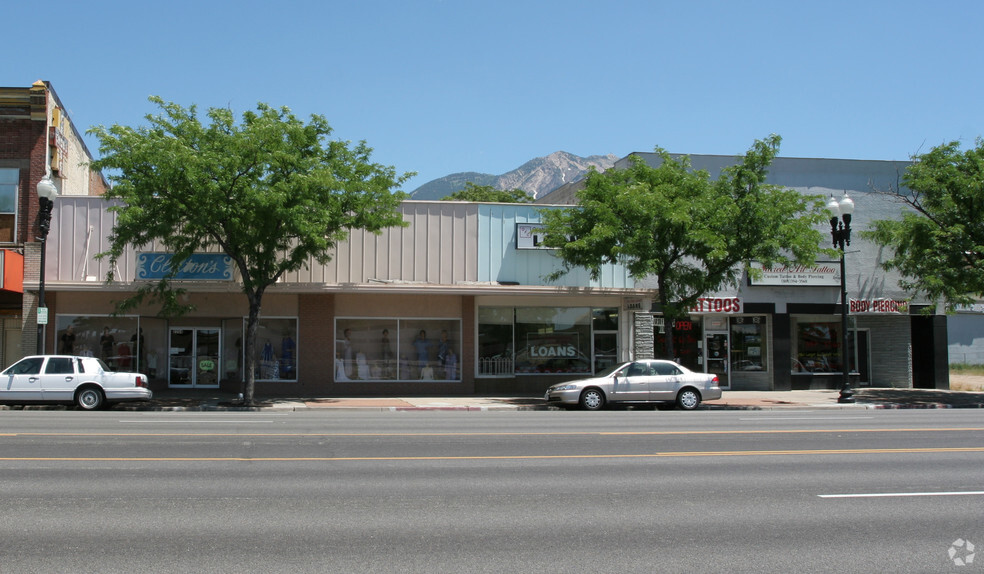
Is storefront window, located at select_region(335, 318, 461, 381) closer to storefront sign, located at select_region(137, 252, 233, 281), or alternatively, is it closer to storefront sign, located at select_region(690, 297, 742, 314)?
storefront sign, located at select_region(137, 252, 233, 281)

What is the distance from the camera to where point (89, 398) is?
733 inches

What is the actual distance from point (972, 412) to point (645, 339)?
9.39 m

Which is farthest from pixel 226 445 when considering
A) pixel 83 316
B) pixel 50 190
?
pixel 83 316

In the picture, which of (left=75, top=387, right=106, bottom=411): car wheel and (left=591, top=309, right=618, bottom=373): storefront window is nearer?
(left=75, top=387, right=106, bottom=411): car wheel

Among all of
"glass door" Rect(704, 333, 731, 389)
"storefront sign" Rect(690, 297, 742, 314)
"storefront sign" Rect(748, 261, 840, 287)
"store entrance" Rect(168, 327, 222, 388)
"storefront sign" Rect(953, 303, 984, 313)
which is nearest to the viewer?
"store entrance" Rect(168, 327, 222, 388)

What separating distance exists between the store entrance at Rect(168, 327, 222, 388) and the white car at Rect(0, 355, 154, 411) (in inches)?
214

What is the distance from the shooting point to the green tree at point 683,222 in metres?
20.7

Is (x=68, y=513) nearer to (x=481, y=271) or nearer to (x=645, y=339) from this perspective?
(x=481, y=271)

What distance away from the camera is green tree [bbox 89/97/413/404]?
1847cm

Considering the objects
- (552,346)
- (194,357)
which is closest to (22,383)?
(194,357)

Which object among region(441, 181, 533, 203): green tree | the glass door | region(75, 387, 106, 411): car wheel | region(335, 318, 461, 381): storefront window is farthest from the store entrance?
region(441, 181, 533, 203): green tree

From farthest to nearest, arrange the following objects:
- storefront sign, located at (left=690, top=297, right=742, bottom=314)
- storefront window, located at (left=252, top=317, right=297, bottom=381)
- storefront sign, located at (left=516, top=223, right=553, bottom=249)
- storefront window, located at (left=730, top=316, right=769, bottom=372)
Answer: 1. storefront window, located at (left=730, top=316, right=769, bottom=372)
2. storefront sign, located at (left=690, top=297, right=742, bottom=314)
3. storefront sign, located at (left=516, top=223, right=553, bottom=249)
4. storefront window, located at (left=252, top=317, right=297, bottom=381)

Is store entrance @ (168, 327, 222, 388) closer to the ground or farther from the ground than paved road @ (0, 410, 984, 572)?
farther from the ground

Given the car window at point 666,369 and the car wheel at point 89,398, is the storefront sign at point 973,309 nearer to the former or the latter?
the car window at point 666,369
